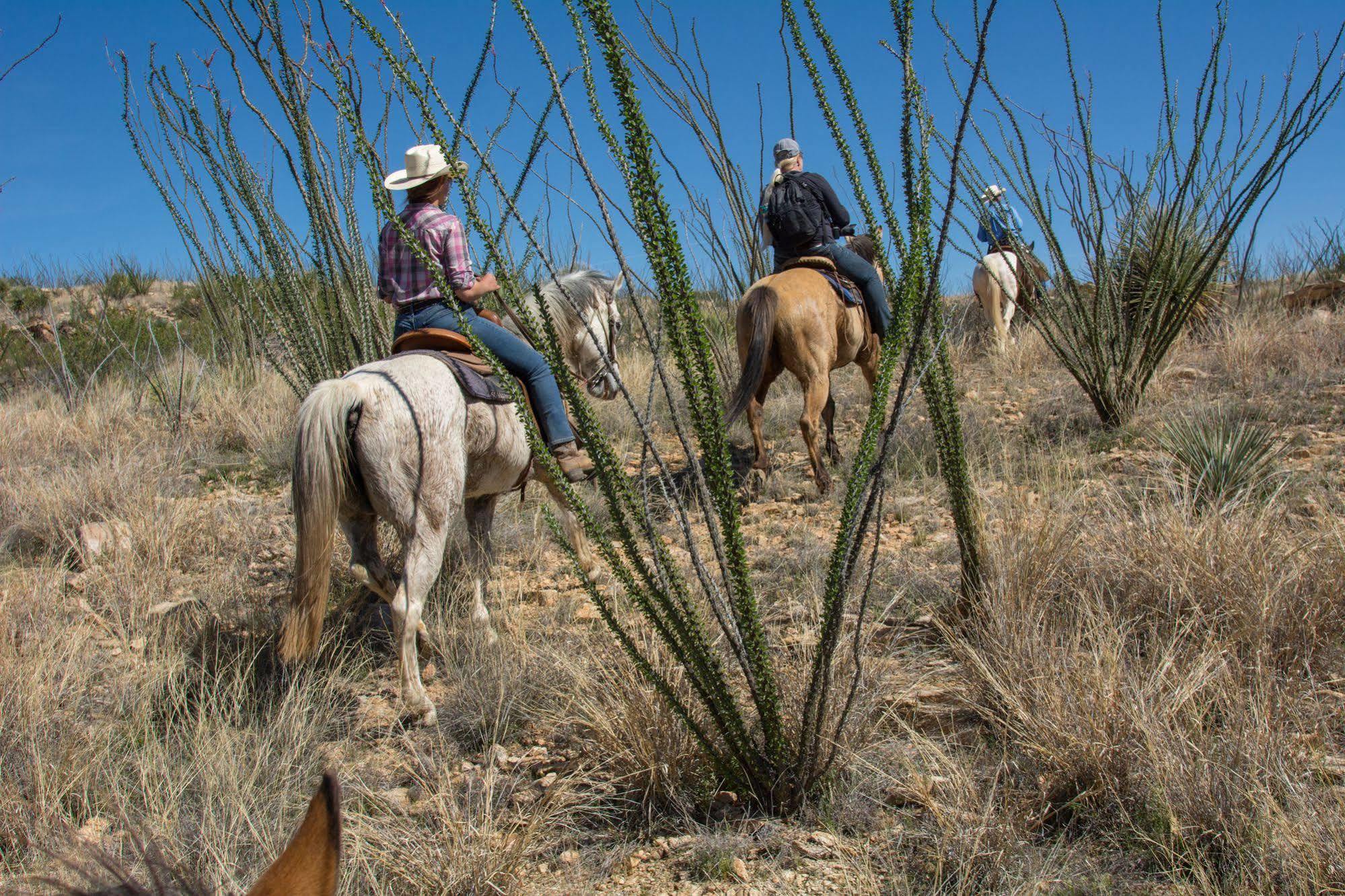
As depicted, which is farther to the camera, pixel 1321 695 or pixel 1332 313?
pixel 1332 313

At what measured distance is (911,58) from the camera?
2496 millimetres

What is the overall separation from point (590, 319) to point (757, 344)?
1.58 m

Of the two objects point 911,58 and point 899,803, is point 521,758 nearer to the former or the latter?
point 899,803

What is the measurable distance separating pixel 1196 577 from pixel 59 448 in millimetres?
8412

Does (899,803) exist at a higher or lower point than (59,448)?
lower

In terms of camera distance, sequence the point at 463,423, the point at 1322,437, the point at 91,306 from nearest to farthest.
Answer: the point at 463,423 < the point at 1322,437 < the point at 91,306

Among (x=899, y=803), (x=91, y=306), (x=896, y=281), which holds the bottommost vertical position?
(x=899, y=803)

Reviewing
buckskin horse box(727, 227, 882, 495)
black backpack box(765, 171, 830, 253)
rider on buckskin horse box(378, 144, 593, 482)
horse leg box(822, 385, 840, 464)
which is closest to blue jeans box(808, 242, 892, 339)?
black backpack box(765, 171, 830, 253)

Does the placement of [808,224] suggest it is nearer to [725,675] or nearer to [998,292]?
[725,675]

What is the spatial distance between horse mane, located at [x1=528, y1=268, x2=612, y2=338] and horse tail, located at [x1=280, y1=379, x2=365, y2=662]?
5.63 ft

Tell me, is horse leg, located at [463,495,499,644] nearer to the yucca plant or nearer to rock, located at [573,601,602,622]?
rock, located at [573,601,602,622]

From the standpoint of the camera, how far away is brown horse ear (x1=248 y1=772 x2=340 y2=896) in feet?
2.93

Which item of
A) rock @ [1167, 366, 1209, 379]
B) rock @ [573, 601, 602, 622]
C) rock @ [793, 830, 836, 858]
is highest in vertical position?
rock @ [1167, 366, 1209, 379]

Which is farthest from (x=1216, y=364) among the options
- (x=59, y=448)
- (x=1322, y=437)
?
(x=59, y=448)
